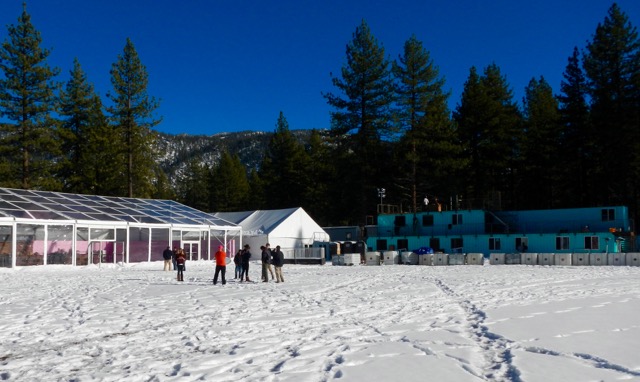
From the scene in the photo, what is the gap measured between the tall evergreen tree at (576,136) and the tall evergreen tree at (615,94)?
134 centimetres

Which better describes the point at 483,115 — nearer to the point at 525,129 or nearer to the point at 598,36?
the point at 525,129

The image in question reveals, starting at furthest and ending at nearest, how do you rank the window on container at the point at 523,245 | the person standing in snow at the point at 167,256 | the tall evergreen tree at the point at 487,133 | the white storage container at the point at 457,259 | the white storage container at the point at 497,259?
the tall evergreen tree at the point at 487,133
the window on container at the point at 523,245
the white storage container at the point at 457,259
the white storage container at the point at 497,259
the person standing in snow at the point at 167,256

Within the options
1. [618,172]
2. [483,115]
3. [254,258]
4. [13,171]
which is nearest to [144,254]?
[254,258]

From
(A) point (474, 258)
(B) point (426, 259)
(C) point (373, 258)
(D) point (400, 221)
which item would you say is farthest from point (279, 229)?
(A) point (474, 258)

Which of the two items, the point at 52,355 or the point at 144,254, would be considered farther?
the point at 144,254

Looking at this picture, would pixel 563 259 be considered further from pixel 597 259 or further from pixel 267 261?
pixel 267 261

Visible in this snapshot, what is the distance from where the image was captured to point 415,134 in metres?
54.0

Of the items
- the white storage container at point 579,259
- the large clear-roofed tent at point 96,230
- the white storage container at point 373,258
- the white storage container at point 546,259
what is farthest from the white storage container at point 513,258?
the large clear-roofed tent at point 96,230

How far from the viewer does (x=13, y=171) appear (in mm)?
46625

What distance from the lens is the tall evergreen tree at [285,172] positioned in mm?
73312

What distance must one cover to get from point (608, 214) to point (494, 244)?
834 centimetres

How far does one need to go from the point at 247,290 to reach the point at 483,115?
43120 millimetres

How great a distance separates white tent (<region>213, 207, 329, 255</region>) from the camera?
47.0 meters

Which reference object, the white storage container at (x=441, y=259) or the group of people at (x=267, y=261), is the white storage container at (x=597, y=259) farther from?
the group of people at (x=267, y=261)
